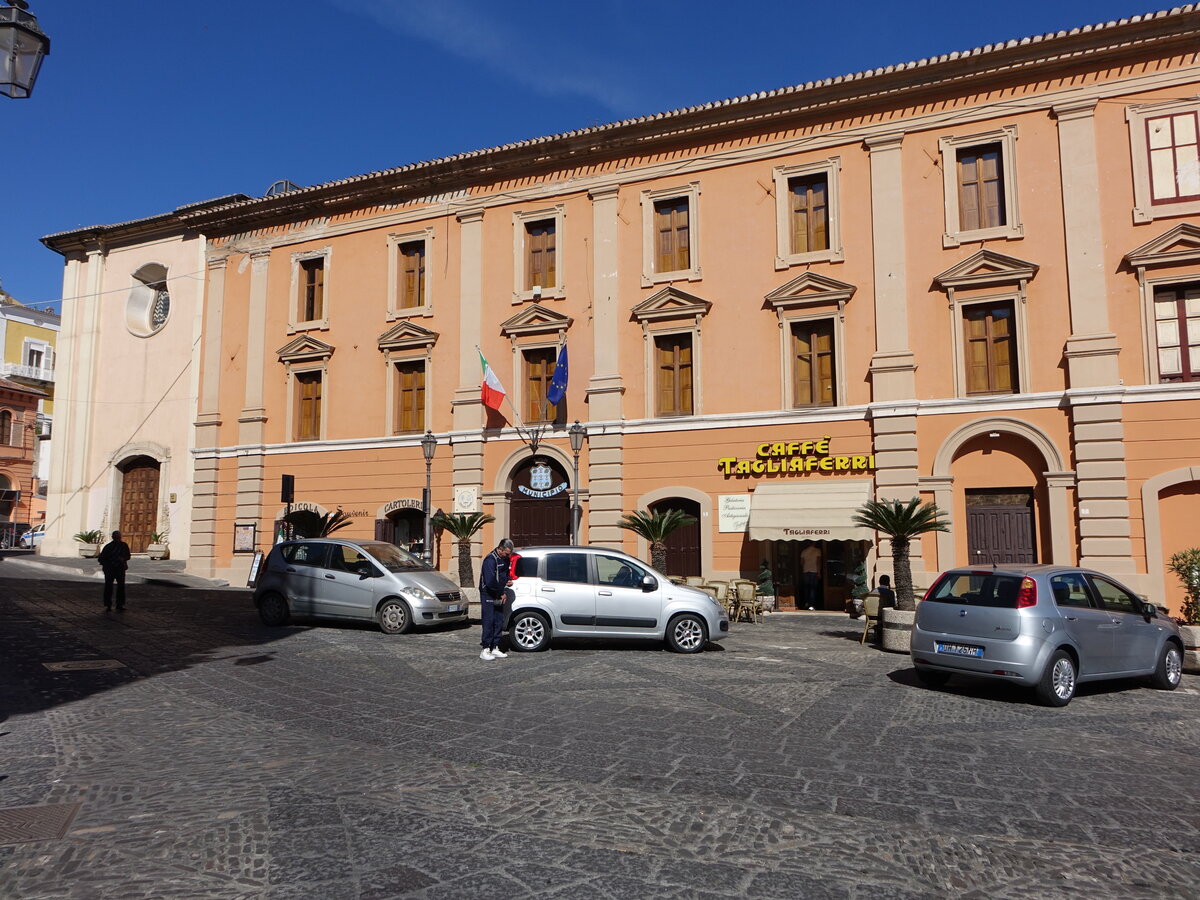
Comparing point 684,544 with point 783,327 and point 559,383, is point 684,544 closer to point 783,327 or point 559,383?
point 559,383

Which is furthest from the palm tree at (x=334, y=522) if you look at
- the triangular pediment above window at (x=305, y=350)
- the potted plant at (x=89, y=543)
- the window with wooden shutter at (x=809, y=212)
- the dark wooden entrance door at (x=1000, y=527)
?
the dark wooden entrance door at (x=1000, y=527)

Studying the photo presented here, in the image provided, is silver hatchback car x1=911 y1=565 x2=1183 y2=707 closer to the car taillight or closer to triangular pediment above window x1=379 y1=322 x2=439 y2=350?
the car taillight

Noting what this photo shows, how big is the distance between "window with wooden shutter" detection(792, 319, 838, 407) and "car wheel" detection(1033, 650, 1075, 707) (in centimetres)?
1125

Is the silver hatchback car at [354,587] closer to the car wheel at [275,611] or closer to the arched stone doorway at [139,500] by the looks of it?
the car wheel at [275,611]

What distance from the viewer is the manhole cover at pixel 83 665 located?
10492mm

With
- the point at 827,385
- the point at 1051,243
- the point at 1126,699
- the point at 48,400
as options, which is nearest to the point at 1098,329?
the point at 1051,243

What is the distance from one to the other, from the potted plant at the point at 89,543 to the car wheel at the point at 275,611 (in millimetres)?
17656

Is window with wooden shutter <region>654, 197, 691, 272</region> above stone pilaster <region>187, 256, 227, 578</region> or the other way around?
above

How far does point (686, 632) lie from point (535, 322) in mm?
12284

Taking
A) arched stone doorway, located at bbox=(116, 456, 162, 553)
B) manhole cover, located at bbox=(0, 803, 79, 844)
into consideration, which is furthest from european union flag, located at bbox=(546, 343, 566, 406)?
manhole cover, located at bbox=(0, 803, 79, 844)

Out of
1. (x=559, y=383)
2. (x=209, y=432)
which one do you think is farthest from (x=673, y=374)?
(x=209, y=432)

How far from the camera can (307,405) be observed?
86.0ft

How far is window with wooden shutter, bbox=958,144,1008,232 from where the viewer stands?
19.2 metres

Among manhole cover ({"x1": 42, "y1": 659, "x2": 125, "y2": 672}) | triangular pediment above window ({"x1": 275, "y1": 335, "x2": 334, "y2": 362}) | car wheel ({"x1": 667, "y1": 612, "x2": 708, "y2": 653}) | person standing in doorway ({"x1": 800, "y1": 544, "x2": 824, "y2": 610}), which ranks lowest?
manhole cover ({"x1": 42, "y1": 659, "x2": 125, "y2": 672})
